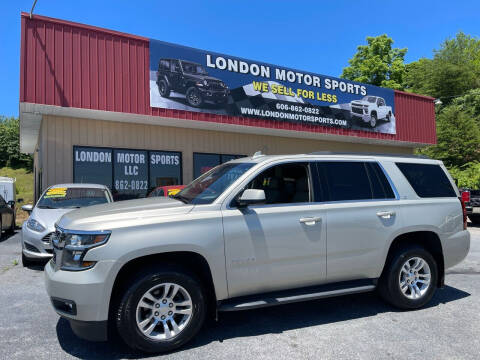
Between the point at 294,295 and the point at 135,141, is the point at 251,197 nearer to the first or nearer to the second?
the point at 294,295

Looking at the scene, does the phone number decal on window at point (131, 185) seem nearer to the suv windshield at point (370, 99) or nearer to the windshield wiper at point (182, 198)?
the windshield wiper at point (182, 198)

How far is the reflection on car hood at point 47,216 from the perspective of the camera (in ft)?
20.9

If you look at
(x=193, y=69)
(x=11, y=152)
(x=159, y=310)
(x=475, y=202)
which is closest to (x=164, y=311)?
(x=159, y=310)

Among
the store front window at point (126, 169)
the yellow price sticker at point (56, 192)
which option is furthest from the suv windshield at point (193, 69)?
the yellow price sticker at point (56, 192)

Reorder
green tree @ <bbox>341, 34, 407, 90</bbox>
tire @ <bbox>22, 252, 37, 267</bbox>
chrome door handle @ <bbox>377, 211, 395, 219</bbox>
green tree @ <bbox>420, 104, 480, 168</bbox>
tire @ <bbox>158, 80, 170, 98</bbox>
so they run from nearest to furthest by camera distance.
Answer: chrome door handle @ <bbox>377, 211, 395, 219</bbox> → tire @ <bbox>22, 252, 37, 267</bbox> → tire @ <bbox>158, 80, 170, 98</bbox> → green tree @ <bbox>420, 104, 480, 168</bbox> → green tree @ <bbox>341, 34, 407, 90</bbox>

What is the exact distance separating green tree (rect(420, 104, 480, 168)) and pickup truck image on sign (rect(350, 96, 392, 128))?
11.7 meters

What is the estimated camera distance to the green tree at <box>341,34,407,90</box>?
3972cm

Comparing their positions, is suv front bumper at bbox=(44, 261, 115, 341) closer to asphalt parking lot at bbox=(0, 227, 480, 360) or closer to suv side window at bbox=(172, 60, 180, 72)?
asphalt parking lot at bbox=(0, 227, 480, 360)

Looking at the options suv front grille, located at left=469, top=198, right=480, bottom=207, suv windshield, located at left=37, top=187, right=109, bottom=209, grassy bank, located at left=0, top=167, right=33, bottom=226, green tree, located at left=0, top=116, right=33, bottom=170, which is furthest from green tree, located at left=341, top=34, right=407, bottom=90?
green tree, located at left=0, top=116, right=33, bottom=170

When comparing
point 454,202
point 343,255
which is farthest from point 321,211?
point 454,202

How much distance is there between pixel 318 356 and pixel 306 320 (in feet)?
2.96

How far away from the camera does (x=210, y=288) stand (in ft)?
11.6

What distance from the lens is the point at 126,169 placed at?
12633mm

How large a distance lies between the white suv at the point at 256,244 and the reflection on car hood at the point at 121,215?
0.04 feet
